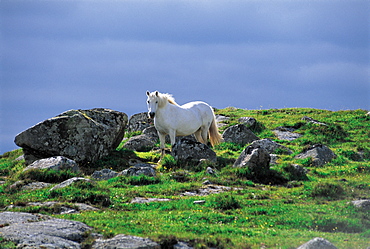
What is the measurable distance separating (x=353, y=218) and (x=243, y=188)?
504 centimetres

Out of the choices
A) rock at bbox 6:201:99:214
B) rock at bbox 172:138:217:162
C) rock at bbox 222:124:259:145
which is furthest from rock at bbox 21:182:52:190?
rock at bbox 222:124:259:145

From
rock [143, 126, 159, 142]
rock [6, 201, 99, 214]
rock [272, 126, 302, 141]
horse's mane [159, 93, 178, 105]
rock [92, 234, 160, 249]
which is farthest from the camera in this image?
rock [272, 126, 302, 141]

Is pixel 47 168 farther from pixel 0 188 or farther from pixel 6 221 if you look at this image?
pixel 6 221

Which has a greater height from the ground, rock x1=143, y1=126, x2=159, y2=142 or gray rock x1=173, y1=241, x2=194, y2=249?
rock x1=143, y1=126, x2=159, y2=142

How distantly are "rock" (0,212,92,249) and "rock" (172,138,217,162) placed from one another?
34.8 ft

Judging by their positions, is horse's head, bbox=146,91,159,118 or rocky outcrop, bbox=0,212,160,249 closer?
rocky outcrop, bbox=0,212,160,249

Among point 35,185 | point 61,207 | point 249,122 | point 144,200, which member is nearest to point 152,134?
point 249,122

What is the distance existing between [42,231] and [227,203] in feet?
19.9

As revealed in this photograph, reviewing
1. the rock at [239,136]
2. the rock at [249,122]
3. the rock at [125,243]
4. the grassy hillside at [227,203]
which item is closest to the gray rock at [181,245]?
the grassy hillside at [227,203]

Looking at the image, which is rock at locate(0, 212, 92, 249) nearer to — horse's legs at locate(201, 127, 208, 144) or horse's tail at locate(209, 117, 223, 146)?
horse's legs at locate(201, 127, 208, 144)

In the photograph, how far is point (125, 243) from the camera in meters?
8.85

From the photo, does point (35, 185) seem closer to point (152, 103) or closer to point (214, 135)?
point (152, 103)

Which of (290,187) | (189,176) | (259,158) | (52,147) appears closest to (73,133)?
(52,147)

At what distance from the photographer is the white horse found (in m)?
23.1
